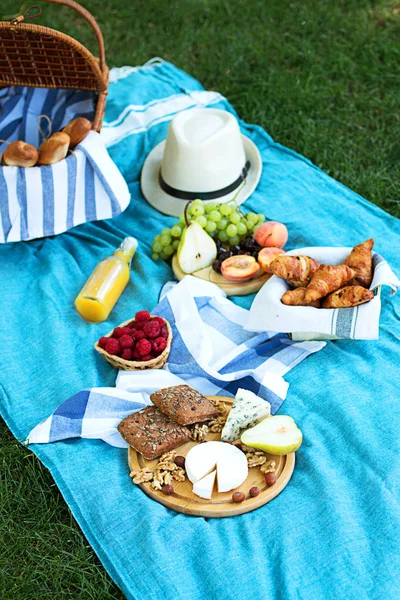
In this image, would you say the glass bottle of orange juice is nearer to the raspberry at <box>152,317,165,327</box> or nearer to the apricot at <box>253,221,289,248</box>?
the raspberry at <box>152,317,165,327</box>

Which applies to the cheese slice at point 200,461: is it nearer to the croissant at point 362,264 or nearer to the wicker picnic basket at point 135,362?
the wicker picnic basket at point 135,362

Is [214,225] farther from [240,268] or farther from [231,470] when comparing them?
[231,470]

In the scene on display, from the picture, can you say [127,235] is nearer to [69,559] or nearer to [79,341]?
[79,341]

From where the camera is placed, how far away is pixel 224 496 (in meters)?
2.21

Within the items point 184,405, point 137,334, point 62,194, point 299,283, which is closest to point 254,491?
point 184,405

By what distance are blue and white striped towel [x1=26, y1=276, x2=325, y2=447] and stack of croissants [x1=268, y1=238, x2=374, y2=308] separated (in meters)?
0.17

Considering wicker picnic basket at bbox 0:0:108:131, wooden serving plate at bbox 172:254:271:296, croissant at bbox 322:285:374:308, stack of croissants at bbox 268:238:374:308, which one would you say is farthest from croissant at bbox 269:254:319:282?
wicker picnic basket at bbox 0:0:108:131

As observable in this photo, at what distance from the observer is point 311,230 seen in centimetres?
336

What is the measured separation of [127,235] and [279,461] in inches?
62.4

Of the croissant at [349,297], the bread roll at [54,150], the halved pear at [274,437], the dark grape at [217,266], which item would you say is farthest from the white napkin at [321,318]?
the bread roll at [54,150]

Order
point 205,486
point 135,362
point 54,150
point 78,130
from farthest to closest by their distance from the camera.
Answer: point 78,130 → point 54,150 → point 135,362 → point 205,486

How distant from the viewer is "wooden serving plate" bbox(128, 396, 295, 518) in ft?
7.14

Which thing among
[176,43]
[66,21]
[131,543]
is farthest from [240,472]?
[66,21]

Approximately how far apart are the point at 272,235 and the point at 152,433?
3.90 ft
